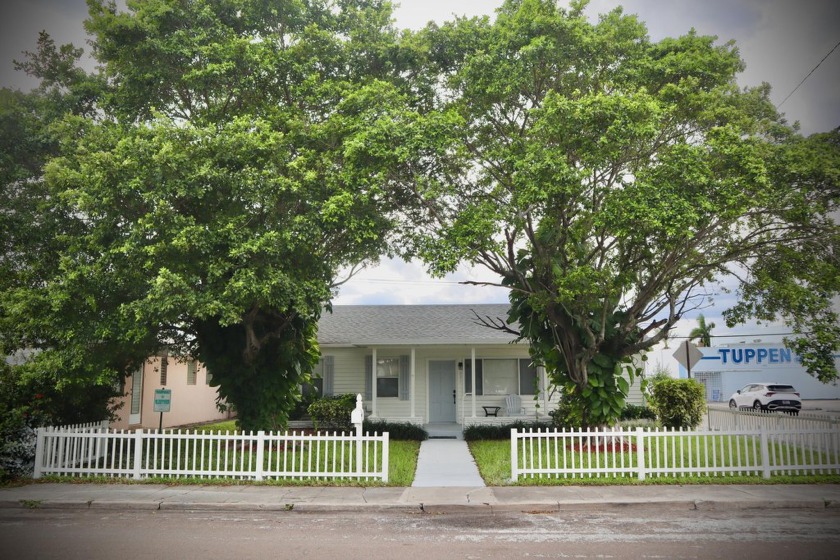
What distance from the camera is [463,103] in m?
14.5

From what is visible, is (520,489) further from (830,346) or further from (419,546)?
(830,346)

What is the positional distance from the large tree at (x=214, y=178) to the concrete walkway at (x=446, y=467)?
4.25 m

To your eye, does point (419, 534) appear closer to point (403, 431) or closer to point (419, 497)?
point (419, 497)

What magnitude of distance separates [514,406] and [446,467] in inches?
339

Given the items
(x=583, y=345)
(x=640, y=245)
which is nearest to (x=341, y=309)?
(x=583, y=345)

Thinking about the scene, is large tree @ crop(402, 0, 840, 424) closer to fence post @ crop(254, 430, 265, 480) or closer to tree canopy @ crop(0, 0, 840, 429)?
tree canopy @ crop(0, 0, 840, 429)

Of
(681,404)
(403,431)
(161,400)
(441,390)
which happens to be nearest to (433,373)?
(441,390)

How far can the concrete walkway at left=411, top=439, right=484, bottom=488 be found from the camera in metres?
11.9

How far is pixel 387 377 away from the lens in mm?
23391

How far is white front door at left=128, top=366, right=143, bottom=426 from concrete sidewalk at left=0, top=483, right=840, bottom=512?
1103 cm

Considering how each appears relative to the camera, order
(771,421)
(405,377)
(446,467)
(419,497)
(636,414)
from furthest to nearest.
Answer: (405,377) < (636,414) < (771,421) < (446,467) < (419,497)

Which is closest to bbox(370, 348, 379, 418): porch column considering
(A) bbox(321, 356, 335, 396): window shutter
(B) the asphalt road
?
(A) bbox(321, 356, 335, 396): window shutter

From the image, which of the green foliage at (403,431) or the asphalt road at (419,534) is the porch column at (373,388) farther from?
the asphalt road at (419,534)

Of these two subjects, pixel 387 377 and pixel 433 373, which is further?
pixel 433 373
